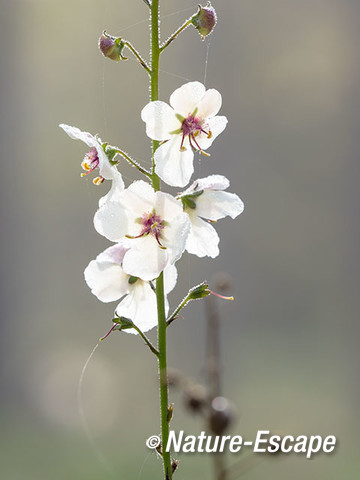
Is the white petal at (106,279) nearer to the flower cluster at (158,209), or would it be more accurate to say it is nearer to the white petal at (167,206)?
the flower cluster at (158,209)

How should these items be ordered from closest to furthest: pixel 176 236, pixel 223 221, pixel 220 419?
pixel 176 236
pixel 220 419
pixel 223 221

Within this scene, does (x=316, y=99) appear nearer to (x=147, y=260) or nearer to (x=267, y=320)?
(x=267, y=320)

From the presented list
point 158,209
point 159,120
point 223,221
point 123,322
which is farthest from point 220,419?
point 223,221

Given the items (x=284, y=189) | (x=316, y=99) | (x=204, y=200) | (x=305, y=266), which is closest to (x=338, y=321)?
(x=305, y=266)

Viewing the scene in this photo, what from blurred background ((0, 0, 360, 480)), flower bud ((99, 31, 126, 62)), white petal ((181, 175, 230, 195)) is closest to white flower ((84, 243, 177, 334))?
white petal ((181, 175, 230, 195))

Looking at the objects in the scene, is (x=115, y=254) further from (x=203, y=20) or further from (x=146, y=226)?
(x=203, y=20)

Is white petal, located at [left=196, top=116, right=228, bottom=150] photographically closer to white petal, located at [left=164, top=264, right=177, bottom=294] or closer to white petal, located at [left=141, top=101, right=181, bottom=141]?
white petal, located at [left=141, top=101, right=181, bottom=141]
